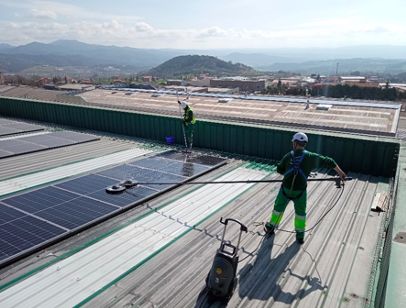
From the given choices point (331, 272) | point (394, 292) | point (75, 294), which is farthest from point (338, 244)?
point (75, 294)

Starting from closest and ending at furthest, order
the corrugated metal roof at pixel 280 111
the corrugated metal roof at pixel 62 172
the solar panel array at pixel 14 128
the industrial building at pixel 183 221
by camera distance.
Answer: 1. the industrial building at pixel 183 221
2. the corrugated metal roof at pixel 62 172
3. the solar panel array at pixel 14 128
4. the corrugated metal roof at pixel 280 111

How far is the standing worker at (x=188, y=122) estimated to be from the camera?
1298cm

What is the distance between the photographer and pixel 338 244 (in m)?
7.20

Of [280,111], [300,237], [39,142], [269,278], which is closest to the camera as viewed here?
[269,278]

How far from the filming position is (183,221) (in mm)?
8086

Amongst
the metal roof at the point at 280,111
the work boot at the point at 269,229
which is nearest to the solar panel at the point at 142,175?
the work boot at the point at 269,229

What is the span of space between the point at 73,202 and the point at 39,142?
7626 millimetres

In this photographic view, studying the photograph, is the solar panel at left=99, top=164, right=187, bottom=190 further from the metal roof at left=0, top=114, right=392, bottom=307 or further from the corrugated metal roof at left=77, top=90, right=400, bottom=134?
the corrugated metal roof at left=77, top=90, right=400, bottom=134

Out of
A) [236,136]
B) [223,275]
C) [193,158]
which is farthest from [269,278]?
[236,136]

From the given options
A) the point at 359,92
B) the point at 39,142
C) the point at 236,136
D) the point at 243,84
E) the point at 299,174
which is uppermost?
the point at 299,174

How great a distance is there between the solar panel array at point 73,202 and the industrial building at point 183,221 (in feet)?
0.12

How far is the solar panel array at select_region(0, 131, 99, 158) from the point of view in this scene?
44.3 ft

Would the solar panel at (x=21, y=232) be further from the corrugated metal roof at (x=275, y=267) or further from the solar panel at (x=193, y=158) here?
the solar panel at (x=193, y=158)

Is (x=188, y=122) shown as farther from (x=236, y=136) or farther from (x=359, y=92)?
(x=359, y=92)
